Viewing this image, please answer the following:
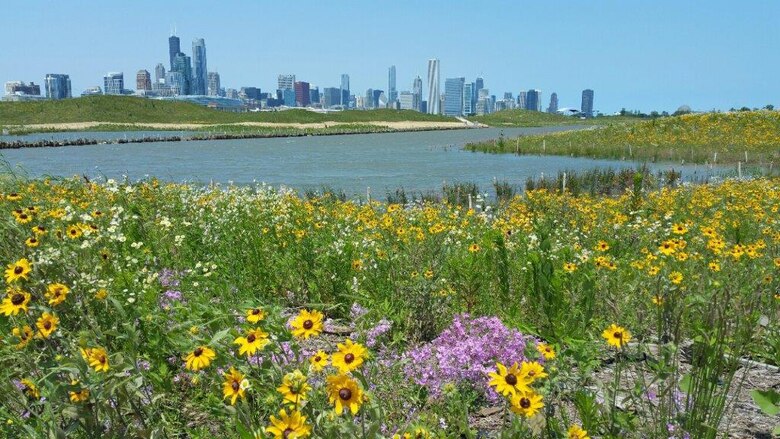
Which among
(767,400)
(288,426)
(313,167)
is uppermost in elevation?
(288,426)

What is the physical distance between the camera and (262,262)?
5766 millimetres

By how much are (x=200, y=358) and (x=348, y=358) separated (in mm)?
616

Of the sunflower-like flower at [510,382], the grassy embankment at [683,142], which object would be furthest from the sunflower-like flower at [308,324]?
the grassy embankment at [683,142]

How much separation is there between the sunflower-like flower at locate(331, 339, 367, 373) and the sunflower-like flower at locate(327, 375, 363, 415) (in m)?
0.03

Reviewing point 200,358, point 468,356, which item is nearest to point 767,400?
point 468,356

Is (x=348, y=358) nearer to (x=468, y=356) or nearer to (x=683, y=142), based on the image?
(x=468, y=356)

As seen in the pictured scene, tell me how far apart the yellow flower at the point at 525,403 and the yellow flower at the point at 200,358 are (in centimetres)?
110

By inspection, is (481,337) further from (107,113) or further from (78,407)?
(107,113)

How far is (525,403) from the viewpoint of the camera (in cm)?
193

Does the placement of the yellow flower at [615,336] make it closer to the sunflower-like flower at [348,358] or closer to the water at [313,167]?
the sunflower-like flower at [348,358]

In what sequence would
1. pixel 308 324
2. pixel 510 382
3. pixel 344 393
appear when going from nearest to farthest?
pixel 344 393
pixel 510 382
pixel 308 324

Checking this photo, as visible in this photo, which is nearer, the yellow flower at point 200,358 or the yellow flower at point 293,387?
the yellow flower at point 293,387

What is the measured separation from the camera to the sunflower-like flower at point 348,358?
1818 millimetres

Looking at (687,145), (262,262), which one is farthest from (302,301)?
(687,145)
